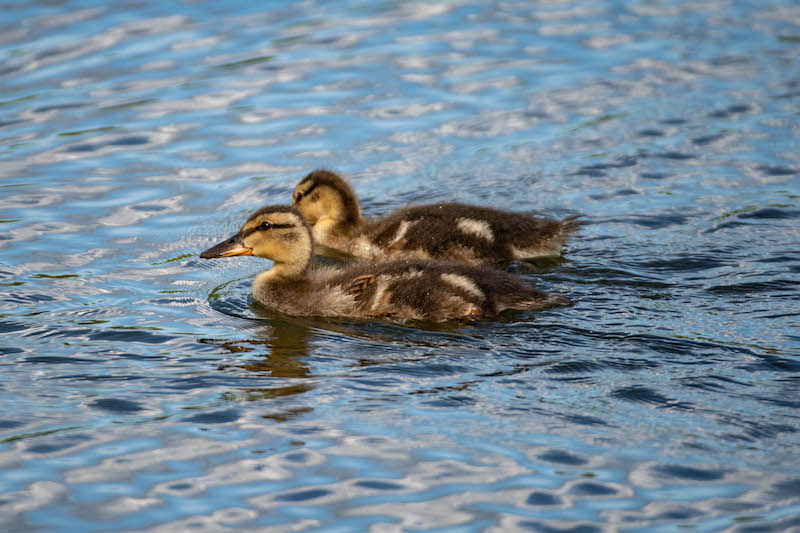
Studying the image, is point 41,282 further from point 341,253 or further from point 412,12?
point 412,12

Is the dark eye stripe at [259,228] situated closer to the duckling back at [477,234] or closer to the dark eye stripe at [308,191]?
the duckling back at [477,234]

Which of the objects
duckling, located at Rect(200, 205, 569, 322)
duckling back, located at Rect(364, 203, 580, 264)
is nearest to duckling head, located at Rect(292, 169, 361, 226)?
duckling back, located at Rect(364, 203, 580, 264)

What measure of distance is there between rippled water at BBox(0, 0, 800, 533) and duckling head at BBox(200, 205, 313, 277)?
1.14 ft

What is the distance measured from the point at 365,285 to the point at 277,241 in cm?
77

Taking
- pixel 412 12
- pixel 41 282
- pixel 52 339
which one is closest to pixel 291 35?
pixel 412 12

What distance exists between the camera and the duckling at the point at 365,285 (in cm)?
632

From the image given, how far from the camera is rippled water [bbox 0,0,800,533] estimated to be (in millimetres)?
4453

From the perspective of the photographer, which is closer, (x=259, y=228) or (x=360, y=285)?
(x=360, y=285)

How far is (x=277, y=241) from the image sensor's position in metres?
6.93

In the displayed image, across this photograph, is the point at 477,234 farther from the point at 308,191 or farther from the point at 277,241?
the point at 308,191

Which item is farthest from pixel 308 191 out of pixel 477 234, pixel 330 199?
pixel 477 234

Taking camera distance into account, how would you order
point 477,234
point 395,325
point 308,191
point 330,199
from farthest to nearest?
point 308,191
point 330,199
point 477,234
point 395,325

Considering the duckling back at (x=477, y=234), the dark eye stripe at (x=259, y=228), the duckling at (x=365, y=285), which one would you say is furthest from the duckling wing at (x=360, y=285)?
the duckling back at (x=477, y=234)

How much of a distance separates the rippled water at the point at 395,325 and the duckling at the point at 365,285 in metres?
0.15
